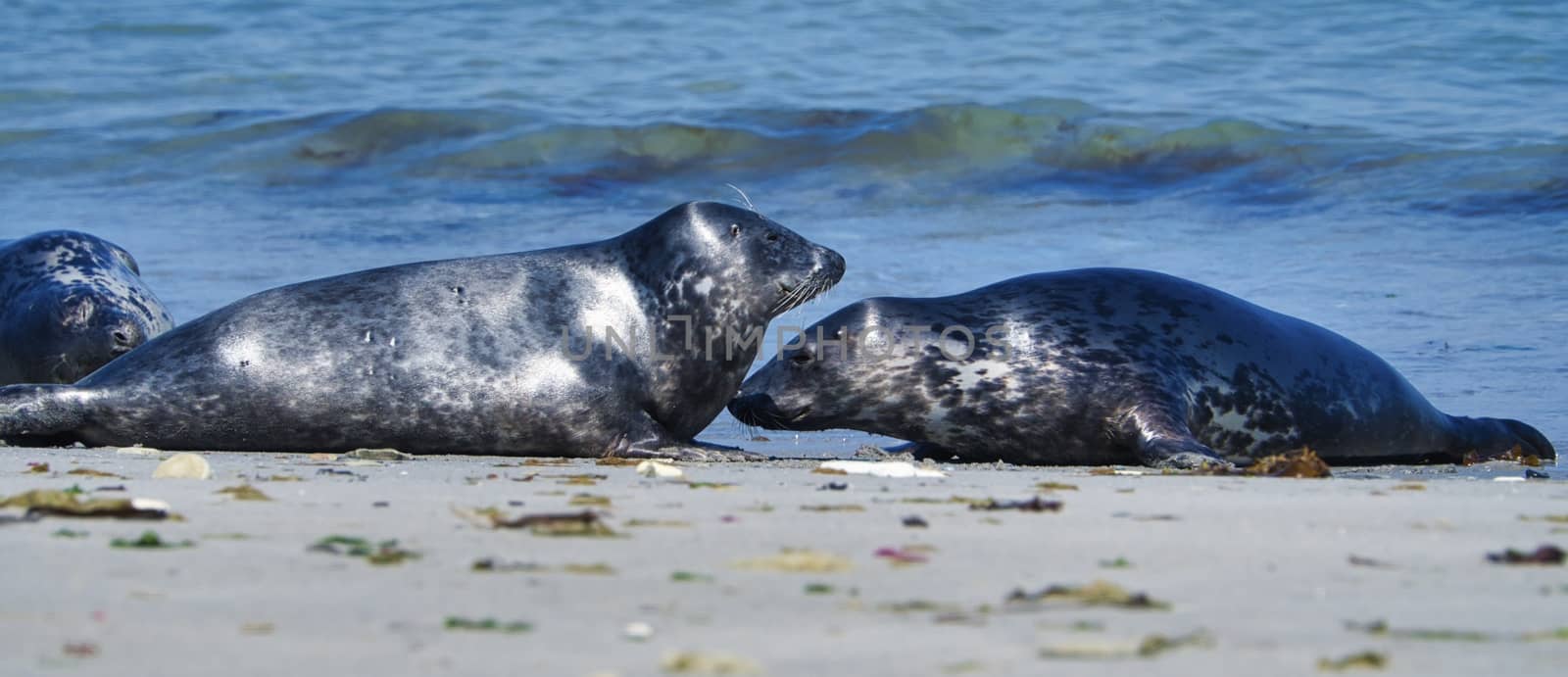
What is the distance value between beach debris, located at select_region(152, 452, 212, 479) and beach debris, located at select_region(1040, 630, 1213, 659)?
8.93 ft

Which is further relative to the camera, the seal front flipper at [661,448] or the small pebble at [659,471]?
the seal front flipper at [661,448]

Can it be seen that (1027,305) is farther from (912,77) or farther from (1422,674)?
(912,77)

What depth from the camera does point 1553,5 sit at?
19562 mm

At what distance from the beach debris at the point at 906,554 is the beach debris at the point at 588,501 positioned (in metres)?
0.84

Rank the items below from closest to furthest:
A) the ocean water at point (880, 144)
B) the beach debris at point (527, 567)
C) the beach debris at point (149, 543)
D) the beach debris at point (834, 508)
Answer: the beach debris at point (527, 567)
the beach debris at point (149, 543)
the beach debris at point (834, 508)
the ocean water at point (880, 144)

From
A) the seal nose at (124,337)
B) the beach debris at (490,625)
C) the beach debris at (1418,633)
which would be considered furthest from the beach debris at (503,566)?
the seal nose at (124,337)

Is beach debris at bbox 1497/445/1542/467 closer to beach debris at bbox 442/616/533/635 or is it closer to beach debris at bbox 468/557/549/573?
beach debris at bbox 468/557/549/573

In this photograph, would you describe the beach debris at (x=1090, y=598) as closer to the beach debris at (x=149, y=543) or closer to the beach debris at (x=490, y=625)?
the beach debris at (x=490, y=625)

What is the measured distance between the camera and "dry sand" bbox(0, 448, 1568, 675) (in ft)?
6.38

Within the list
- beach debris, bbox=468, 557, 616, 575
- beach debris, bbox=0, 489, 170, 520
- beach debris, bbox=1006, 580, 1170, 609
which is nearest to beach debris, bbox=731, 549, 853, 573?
beach debris, bbox=468, 557, 616, 575

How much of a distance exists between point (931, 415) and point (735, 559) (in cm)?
377

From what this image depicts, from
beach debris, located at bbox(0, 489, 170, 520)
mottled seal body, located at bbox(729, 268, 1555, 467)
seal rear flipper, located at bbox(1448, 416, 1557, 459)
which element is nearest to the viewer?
beach debris, located at bbox(0, 489, 170, 520)

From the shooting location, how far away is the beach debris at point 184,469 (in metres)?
4.16

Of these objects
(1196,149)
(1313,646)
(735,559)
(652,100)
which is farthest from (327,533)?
(652,100)
